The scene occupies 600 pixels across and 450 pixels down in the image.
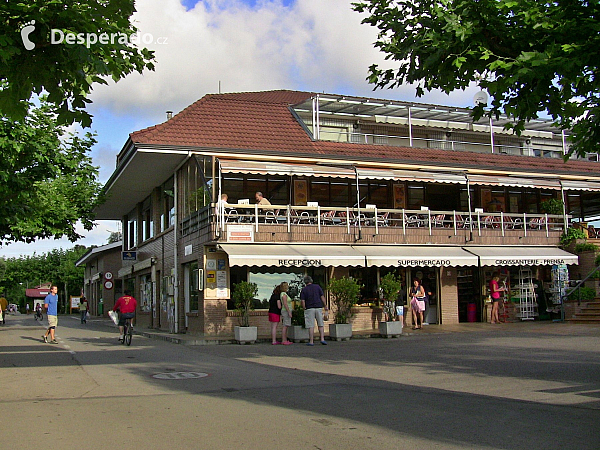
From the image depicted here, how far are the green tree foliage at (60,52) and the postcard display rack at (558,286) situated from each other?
1968cm

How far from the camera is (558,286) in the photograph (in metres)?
22.9

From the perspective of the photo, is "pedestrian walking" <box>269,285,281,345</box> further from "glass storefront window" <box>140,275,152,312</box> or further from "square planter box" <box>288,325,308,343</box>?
"glass storefront window" <box>140,275,152,312</box>

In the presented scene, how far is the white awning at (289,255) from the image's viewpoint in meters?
18.5

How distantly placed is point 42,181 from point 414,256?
12.6m

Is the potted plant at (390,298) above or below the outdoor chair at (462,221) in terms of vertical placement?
below

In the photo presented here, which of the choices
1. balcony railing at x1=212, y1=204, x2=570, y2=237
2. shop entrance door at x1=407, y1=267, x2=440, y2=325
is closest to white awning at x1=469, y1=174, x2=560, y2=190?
balcony railing at x1=212, y1=204, x2=570, y2=237

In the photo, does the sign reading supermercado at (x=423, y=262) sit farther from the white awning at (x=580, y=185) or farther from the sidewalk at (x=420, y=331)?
the white awning at (x=580, y=185)

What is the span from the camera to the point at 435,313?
23.3 metres

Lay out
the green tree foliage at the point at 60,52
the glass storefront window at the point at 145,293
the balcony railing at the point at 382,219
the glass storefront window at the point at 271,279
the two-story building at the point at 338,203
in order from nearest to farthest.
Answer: the green tree foliage at the point at 60,52, the two-story building at the point at 338,203, the balcony railing at the point at 382,219, the glass storefront window at the point at 271,279, the glass storefront window at the point at 145,293

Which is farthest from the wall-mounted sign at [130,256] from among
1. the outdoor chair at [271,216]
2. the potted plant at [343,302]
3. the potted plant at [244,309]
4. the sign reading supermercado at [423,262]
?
the sign reading supermercado at [423,262]

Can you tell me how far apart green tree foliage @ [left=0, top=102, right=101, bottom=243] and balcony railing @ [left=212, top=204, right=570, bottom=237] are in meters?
5.60

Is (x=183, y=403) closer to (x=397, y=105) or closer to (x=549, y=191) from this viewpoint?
(x=397, y=105)

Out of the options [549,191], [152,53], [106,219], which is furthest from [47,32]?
[106,219]

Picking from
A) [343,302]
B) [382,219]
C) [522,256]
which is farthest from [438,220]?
[343,302]
